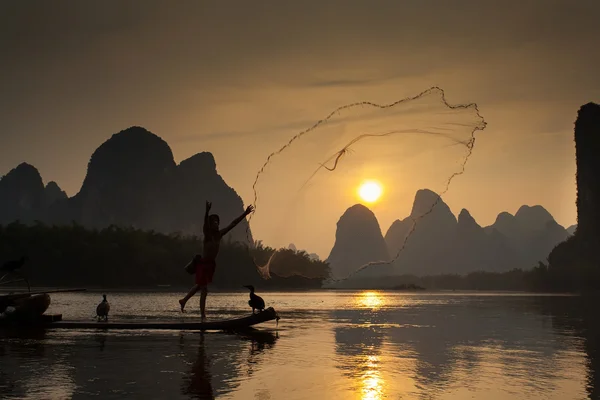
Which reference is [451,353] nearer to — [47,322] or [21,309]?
[47,322]

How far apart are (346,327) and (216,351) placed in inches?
543

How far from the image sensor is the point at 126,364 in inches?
635

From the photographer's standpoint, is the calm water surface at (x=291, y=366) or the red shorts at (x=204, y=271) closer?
the calm water surface at (x=291, y=366)

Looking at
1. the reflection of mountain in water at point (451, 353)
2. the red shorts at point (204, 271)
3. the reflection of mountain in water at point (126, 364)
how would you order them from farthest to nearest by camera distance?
the red shorts at point (204, 271) < the reflection of mountain in water at point (451, 353) < the reflection of mountain in water at point (126, 364)

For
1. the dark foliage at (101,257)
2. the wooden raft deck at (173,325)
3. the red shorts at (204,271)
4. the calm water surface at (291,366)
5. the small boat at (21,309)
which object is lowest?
the calm water surface at (291,366)

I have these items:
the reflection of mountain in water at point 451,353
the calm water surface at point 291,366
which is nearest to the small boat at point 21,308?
the calm water surface at point 291,366

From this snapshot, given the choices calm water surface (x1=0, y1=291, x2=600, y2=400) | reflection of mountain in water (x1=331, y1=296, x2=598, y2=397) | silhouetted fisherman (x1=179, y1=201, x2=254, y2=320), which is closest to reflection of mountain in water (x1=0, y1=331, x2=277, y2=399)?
calm water surface (x1=0, y1=291, x2=600, y2=400)

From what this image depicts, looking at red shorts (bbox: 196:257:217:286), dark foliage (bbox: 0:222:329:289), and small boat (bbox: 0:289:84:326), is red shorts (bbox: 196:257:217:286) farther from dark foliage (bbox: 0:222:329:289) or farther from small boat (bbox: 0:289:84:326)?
dark foliage (bbox: 0:222:329:289)

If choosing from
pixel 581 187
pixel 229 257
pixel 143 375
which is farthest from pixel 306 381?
pixel 581 187

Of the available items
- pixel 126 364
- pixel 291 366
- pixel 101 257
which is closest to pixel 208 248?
pixel 291 366

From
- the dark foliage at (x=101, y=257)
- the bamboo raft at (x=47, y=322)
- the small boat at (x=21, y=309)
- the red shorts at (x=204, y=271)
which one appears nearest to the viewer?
the red shorts at (x=204, y=271)

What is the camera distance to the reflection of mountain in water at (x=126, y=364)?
Answer: 12898 millimetres

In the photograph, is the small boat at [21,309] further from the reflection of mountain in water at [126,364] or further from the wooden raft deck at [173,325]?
the reflection of mountain in water at [126,364]

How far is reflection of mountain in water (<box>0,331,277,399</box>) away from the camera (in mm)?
12898
